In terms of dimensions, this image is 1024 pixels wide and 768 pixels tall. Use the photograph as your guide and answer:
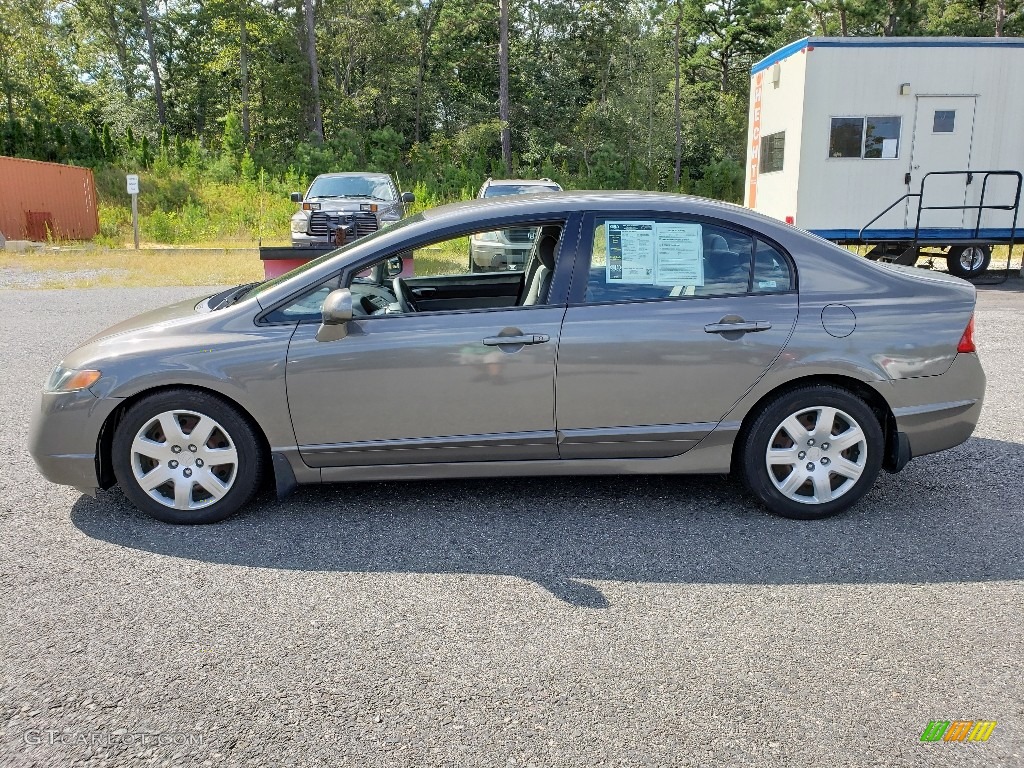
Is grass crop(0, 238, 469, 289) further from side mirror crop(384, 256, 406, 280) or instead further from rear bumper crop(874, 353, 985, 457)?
rear bumper crop(874, 353, 985, 457)

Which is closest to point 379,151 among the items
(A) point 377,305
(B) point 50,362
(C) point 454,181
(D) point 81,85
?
(C) point 454,181

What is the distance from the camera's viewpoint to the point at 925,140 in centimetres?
1373

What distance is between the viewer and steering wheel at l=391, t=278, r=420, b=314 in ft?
15.2

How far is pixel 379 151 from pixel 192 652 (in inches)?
1468

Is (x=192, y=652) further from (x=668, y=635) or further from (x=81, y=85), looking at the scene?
(x=81, y=85)

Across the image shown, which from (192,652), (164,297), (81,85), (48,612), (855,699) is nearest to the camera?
(855,699)

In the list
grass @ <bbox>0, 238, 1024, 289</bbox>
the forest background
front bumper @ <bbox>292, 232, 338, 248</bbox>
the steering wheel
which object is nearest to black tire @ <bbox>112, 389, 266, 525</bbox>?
the steering wheel

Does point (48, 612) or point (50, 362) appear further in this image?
point (50, 362)

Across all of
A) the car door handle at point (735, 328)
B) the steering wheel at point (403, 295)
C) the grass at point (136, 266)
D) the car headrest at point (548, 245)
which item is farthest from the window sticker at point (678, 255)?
Answer: the grass at point (136, 266)

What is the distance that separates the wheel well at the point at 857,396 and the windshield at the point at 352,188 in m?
12.8

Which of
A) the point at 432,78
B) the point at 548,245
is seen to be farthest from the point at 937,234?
the point at 432,78

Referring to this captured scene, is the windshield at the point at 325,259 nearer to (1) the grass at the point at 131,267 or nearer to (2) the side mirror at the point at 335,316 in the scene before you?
(2) the side mirror at the point at 335,316

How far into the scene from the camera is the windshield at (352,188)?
52.7ft

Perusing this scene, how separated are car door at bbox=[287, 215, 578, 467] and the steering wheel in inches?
15.7
